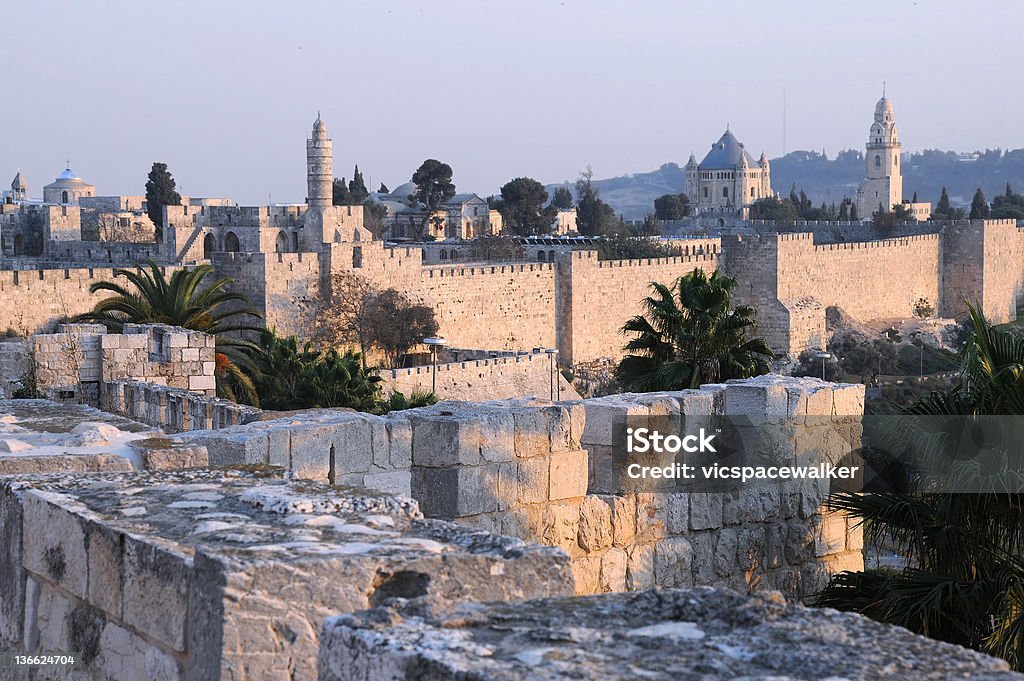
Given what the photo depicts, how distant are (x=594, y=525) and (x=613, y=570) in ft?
0.49

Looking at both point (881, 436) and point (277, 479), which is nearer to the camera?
point (277, 479)

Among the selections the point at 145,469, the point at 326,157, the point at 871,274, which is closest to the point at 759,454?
the point at 145,469

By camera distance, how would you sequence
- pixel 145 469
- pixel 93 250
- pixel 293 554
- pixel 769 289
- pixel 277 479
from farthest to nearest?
pixel 769 289
pixel 93 250
pixel 145 469
pixel 277 479
pixel 293 554

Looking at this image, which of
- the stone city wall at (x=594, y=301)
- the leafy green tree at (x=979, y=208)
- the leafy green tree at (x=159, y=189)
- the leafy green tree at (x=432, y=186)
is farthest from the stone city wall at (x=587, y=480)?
the leafy green tree at (x=979, y=208)

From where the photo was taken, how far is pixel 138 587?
229 cm

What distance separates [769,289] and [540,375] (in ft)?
43.7

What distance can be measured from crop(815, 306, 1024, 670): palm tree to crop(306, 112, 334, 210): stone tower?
30.4 m

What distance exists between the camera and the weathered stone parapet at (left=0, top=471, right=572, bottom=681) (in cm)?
207

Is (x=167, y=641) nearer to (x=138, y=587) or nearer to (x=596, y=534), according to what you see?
(x=138, y=587)

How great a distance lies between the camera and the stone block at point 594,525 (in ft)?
15.3

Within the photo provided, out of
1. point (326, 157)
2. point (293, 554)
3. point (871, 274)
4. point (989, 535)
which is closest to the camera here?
point (293, 554)

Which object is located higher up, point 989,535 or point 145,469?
point 145,469

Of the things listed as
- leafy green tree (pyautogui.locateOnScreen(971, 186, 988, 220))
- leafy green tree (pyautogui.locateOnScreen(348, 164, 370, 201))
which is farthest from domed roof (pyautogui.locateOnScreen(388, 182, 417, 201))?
leafy green tree (pyautogui.locateOnScreen(971, 186, 988, 220))

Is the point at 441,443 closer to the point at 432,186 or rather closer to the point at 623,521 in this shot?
the point at 623,521
